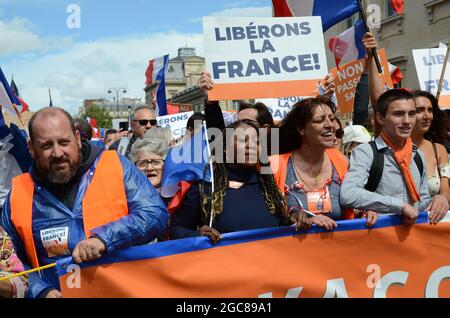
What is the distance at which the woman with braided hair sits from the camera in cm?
312

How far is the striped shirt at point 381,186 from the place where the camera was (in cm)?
311

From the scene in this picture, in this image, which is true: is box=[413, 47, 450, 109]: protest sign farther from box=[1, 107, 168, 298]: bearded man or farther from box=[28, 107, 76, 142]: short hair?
box=[28, 107, 76, 142]: short hair

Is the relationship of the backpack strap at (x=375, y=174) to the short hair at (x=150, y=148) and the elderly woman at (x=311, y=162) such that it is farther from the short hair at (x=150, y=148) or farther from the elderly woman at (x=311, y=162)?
the short hair at (x=150, y=148)

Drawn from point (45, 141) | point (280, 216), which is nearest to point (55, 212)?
point (45, 141)

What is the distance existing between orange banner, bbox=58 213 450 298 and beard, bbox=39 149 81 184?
0.44m

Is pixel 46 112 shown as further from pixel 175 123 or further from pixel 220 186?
pixel 175 123

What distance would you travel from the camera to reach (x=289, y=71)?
4109 mm

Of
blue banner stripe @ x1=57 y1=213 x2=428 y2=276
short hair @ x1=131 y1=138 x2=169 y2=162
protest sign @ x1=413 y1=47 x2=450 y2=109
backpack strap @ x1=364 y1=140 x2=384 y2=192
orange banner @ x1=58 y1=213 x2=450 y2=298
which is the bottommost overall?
orange banner @ x1=58 y1=213 x2=450 y2=298

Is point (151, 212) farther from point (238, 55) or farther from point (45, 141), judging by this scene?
point (238, 55)

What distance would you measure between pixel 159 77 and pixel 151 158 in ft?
19.7

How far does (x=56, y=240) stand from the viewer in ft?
8.94

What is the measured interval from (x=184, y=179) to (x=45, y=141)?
92 centimetres

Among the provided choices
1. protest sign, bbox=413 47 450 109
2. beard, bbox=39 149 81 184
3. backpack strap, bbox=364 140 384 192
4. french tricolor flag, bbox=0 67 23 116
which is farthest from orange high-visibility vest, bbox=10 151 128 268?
protest sign, bbox=413 47 450 109

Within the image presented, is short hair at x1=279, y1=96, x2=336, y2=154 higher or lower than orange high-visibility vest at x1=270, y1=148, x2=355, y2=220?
higher
